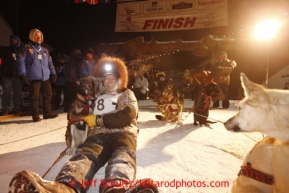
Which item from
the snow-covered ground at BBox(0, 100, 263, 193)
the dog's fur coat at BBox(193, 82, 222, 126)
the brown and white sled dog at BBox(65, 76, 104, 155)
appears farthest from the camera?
the dog's fur coat at BBox(193, 82, 222, 126)

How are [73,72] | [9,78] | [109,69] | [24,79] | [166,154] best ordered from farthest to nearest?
[73,72] → [9,78] → [24,79] → [166,154] → [109,69]

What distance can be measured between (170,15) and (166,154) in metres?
9.40

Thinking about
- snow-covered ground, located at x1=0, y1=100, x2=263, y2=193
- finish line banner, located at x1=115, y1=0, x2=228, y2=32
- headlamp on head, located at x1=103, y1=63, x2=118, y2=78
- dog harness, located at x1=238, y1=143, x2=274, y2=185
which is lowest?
snow-covered ground, located at x1=0, y1=100, x2=263, y2=193

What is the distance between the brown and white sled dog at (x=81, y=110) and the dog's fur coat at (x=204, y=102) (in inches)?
125

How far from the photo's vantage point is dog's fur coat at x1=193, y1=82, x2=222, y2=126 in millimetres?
4988

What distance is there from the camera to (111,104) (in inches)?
107

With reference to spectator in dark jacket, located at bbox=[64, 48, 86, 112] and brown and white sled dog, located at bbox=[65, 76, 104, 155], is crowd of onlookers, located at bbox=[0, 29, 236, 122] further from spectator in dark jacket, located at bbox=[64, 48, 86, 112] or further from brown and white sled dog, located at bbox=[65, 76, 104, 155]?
brown and white sled dog, located at bbox=[65, 76, 104, 155]

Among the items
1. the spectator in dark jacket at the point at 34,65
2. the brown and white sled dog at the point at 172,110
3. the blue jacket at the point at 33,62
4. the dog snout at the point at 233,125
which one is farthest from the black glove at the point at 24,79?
the dog snout at the point at 233,125

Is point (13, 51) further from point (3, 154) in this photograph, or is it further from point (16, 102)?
point (3, 154)

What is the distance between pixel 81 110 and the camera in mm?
2723

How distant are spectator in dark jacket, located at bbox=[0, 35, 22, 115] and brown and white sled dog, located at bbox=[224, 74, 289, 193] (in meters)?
6.95

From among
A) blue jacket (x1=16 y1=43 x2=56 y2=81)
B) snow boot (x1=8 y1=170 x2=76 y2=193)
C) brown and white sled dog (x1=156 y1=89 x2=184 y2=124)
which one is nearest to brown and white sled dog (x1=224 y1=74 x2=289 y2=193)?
snow boot (x1=8 y1=170 x2=76 y2=193)

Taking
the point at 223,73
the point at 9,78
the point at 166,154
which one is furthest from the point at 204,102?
the point at 9,78

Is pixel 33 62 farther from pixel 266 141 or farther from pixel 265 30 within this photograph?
pixel 265 30
